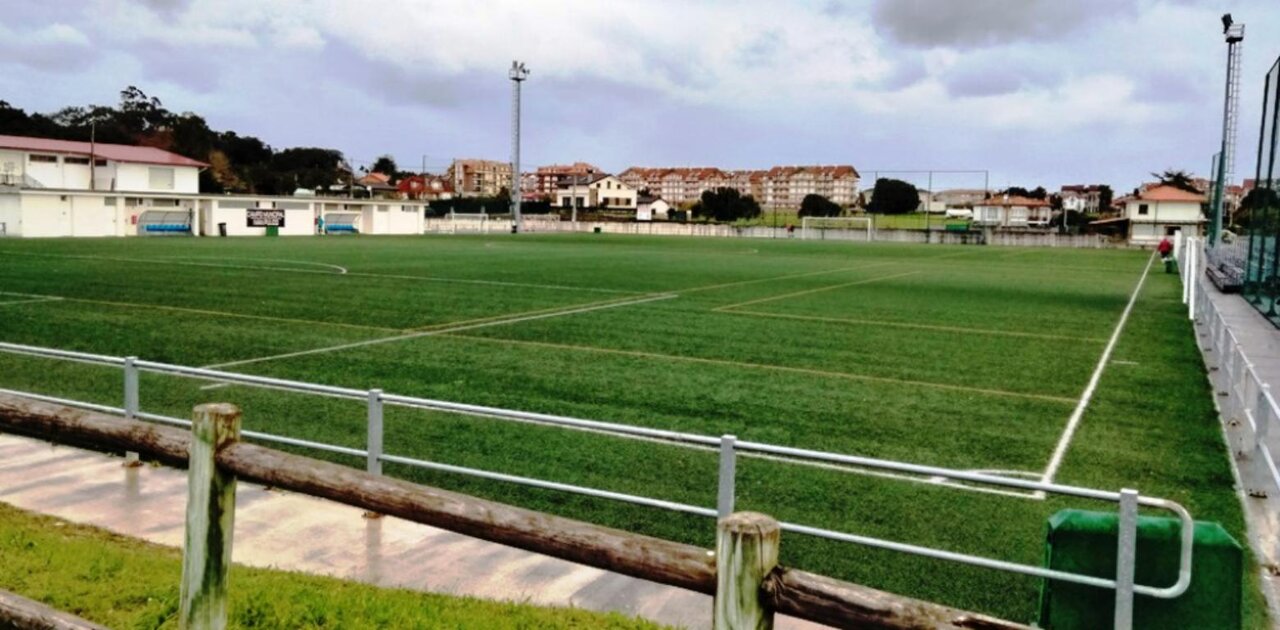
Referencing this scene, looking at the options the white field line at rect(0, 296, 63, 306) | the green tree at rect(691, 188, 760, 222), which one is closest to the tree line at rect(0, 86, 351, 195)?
the green tree at rect(691, 188, 760, 222)

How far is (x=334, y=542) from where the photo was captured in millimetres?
7152

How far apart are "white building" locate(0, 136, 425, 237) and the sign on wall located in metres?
0.07

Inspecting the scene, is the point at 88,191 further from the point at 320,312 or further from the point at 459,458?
the point at 459,458

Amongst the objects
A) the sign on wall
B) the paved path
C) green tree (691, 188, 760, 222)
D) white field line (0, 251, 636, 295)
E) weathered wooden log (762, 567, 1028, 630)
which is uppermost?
green tree (691, 188, 760, 222)

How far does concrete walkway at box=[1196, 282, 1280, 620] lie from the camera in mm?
7340

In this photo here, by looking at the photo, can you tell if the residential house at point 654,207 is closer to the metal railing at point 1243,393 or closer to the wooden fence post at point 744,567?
the metal railing at point 1243,393

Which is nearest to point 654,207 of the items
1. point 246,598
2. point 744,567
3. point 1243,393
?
point 1243,393

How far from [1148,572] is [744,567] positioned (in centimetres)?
269

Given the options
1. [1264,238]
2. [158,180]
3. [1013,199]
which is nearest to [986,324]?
[1264,238]

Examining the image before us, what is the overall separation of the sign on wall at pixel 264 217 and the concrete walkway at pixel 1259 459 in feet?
Result: 209

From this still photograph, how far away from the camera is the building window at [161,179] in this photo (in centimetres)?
7862

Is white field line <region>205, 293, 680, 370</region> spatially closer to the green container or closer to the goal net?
the green container

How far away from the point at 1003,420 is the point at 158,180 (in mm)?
79089

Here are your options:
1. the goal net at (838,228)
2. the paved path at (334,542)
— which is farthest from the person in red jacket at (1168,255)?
the paved path at (334,542)
